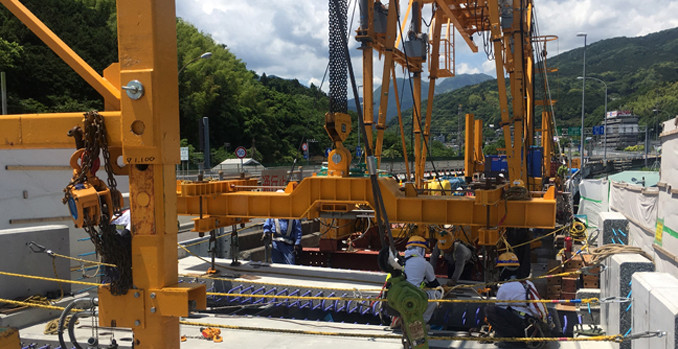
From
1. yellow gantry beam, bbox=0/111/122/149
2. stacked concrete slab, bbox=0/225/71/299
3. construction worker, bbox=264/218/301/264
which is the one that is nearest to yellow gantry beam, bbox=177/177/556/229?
construction worker, bbox=264/218/301/264

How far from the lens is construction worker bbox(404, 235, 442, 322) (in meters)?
6.07

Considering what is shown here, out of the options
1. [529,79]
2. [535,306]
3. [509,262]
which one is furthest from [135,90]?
[529,79]

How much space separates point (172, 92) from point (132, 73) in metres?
0.30

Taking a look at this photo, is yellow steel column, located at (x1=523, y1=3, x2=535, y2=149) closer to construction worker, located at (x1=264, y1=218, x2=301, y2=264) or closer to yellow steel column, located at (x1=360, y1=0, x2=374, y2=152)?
A: yellow steel column, located at (x1=360, y1=0, x2=374, y2=152)

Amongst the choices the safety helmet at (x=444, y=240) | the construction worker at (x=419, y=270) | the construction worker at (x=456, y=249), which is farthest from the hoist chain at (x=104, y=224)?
the safety helmet at (x=444, y=240)

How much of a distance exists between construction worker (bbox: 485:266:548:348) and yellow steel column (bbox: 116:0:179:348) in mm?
3696

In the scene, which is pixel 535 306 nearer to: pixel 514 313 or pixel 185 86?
pixel 514 313

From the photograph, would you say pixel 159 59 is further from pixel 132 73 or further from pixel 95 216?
pixel 95 216

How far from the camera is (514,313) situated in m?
5.41

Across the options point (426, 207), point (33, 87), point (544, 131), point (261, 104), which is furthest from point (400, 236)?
point (261, 104)

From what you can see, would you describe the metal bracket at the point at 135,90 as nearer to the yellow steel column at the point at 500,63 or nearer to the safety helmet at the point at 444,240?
the safety helmet at the point at 444,240

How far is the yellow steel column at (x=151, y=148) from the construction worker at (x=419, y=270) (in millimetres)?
3366

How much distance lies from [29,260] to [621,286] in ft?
24.0

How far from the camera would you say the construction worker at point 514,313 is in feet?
17.6
